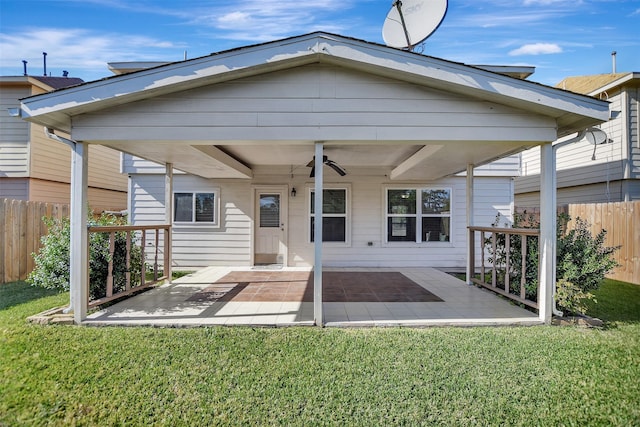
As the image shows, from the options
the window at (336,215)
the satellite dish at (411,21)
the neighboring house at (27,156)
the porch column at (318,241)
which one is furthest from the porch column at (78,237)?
the neighboring house at (27,156)

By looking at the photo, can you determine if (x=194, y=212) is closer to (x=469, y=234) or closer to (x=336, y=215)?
(x=336, y=215)

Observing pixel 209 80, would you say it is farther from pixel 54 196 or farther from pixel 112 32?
pixel 54 196

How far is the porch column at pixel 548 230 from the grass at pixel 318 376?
1.14 ft

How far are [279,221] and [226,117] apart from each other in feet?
14.7

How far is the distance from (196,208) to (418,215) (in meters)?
5.65

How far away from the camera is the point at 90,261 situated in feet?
15.5

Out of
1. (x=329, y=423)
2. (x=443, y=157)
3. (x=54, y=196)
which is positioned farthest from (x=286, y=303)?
(x=54, y=196)

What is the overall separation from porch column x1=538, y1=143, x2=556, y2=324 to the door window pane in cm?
569

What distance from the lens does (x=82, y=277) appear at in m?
4.06

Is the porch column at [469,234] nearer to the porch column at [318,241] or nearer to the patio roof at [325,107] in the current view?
the patio roof at [325,107]

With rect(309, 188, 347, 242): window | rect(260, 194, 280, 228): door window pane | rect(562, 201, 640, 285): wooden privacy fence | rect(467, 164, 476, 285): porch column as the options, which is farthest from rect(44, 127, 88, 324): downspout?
rect(562, 201, 640, 285): wooden privacy fence

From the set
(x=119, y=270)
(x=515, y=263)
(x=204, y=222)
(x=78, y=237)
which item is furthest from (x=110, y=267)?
(x=515, y=263)

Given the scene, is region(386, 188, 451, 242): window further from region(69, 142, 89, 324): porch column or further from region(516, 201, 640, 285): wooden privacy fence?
region(69, 142, 89, 324): porch column

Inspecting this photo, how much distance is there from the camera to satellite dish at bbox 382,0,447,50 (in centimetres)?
516
